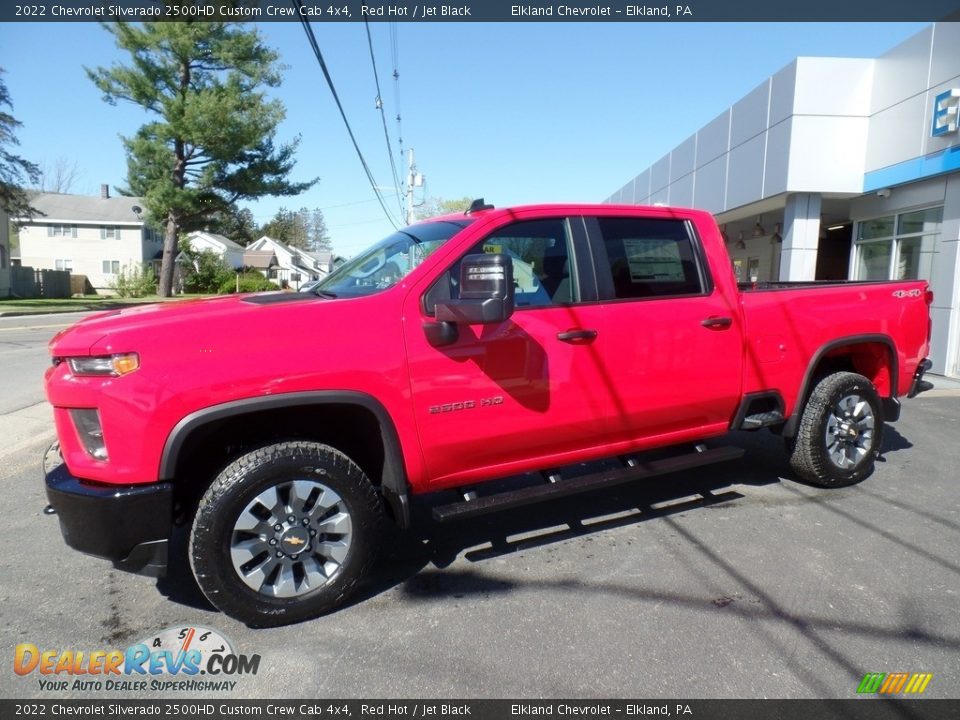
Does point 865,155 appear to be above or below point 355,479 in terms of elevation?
above

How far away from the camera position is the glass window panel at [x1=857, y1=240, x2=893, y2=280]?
1220 centimetres

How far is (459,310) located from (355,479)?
96 centimetres

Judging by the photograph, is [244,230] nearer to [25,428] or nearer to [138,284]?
[138,284]

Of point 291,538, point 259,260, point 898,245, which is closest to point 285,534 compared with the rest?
point 291,538

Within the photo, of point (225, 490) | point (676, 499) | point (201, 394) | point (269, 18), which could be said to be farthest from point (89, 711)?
point (269, 18)

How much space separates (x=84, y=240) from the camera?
5059 cm

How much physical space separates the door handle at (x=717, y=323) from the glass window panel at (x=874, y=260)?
10.1 meters

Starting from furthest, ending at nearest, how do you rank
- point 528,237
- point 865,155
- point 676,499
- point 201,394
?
point 865,155, point 676,499, point 528,237, point 201,394

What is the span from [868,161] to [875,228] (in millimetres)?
1404

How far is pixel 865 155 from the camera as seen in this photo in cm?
1200

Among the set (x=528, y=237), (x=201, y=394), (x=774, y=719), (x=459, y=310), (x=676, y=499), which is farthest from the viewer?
(x=676, y=499)

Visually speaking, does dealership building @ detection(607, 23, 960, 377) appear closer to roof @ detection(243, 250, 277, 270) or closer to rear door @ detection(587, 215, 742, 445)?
rear door @ detection(587, 215, 742, 445)

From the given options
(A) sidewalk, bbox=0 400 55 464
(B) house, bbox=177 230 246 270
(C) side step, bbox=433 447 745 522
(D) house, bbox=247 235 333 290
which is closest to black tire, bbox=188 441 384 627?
(C) side step, bbox=433 447 745 522

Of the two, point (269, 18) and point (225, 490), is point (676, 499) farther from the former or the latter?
point (269, 18)
